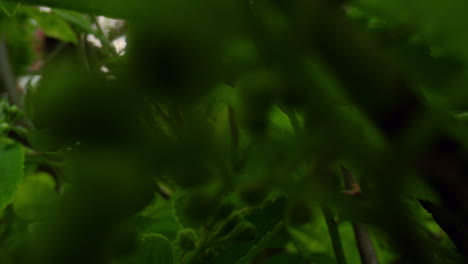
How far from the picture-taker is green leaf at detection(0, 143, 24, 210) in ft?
1.59

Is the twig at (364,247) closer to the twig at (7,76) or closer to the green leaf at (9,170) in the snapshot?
the green leaf at (9,170)

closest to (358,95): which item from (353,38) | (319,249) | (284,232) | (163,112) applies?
(353,38)

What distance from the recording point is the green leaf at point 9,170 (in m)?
0.48

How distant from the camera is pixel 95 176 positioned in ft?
0.39

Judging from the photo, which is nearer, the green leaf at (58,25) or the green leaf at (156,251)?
the green leaf at (156,251)

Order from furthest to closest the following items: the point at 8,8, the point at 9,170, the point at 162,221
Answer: the point at 162,221
the point at 9,170
the point at 8,8

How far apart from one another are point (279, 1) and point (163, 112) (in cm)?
13

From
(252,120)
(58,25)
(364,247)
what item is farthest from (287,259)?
(58,25)

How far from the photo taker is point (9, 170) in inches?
20.5

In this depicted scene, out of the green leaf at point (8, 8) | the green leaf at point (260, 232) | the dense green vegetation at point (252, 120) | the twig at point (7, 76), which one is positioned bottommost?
the twig at point (7, 76)

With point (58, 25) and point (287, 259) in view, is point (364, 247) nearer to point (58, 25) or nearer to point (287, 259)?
point (287, 259)

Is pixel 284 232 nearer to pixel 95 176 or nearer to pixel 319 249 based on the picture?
pixel 319 249

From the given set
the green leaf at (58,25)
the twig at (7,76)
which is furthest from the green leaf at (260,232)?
the twig at (7,76)

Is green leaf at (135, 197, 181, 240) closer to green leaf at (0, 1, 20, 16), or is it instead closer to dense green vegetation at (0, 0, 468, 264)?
green leaf at (0, 1, 20, 16)
